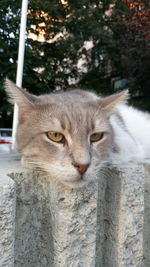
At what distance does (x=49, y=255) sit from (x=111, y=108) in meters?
0.97

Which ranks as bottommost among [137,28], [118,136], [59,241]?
[59,241]

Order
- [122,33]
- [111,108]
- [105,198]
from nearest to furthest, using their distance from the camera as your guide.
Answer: [105,198] < [111,108] < [122,33]

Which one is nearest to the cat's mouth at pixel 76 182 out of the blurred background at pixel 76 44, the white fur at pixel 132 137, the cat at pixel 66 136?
the cat at pixel 66 136

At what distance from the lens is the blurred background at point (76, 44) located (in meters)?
11.1

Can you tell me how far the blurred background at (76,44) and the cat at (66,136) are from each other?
9.27 m

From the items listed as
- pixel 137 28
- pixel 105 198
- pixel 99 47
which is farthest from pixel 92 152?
pixel 99 47

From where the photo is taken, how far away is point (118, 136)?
2.23 metres

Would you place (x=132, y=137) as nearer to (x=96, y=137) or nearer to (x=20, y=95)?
(x=96, y=137)

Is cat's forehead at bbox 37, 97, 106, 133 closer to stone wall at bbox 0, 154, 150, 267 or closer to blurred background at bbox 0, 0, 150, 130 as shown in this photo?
stone wall at bbox 0, 154, 150, 267

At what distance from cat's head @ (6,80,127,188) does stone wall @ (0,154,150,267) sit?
9 cm

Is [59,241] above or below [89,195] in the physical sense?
below

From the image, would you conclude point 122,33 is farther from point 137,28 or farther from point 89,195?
point 89,195

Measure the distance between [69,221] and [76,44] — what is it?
1119cm

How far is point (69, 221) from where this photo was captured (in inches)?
54.4
